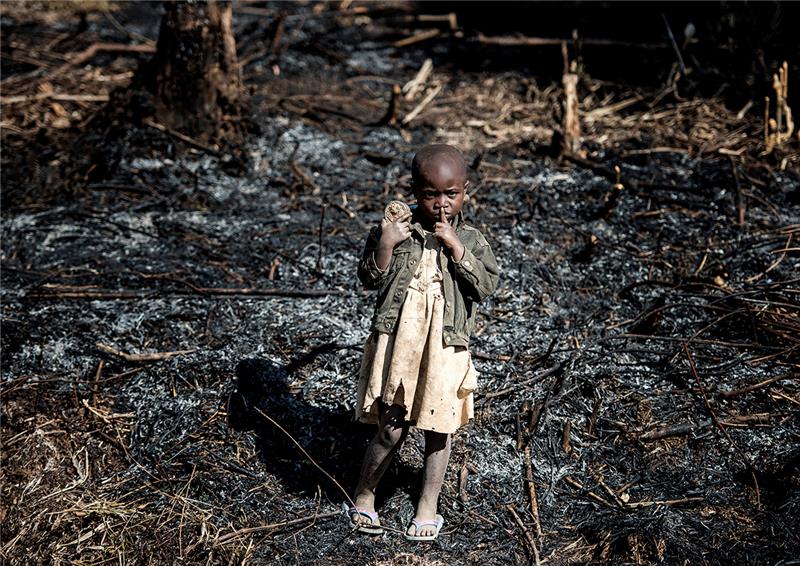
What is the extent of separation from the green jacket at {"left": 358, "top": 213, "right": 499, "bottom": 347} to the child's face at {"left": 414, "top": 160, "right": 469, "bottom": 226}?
0.29 feet

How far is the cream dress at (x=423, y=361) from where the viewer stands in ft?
10.5

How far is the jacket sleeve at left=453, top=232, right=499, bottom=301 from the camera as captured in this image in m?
3.14

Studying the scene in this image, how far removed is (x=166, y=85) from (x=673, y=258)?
3.52 metres

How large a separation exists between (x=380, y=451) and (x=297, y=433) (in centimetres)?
70

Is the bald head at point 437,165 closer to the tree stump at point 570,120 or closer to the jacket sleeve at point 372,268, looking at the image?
the jacket sleeve at point 372,268

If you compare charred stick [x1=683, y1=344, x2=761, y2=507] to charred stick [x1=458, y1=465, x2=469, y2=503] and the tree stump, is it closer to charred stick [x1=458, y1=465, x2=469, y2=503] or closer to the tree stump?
charred stick [x1=458, y1=465, x2=469, y2=503]

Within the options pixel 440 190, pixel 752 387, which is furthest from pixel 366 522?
pixel 752 387

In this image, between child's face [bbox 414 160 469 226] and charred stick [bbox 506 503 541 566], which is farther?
charred stick [bbox 506 503 541 566]

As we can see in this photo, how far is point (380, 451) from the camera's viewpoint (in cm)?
343

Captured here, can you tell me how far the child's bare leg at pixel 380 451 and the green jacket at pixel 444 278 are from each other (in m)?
0.35

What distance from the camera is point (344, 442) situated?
3975 millimetres

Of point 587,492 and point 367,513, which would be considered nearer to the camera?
point 367,513

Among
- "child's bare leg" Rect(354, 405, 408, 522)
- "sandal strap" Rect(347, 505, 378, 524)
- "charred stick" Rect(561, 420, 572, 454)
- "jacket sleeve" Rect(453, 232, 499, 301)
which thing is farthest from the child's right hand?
"charred stick" Rect(561, 420, 572, 454)

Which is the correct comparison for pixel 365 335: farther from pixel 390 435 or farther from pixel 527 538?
pixel 527 538
